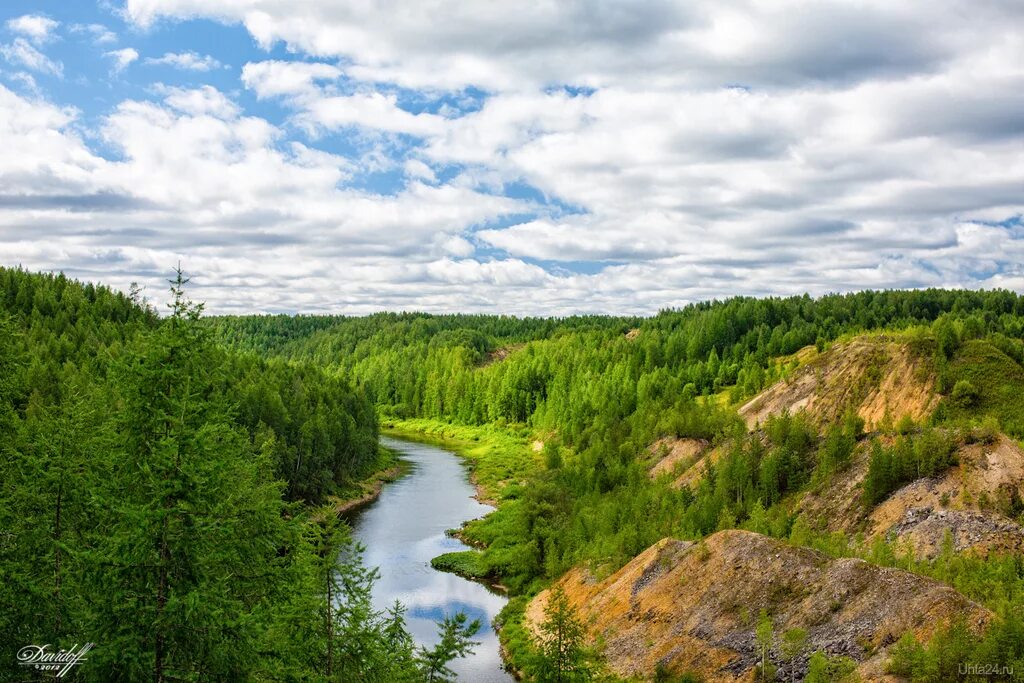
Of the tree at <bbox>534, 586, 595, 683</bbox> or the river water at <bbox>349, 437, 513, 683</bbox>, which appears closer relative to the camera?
the tree at <bbox>534, 586, 595, 683</bbox>

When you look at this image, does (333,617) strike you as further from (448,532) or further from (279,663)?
(448,532)

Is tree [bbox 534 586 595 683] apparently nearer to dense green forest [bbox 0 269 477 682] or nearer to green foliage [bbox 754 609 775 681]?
dense green forest [bbox 0 269 477 682]

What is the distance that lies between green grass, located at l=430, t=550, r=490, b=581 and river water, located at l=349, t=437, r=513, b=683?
3.15 feet

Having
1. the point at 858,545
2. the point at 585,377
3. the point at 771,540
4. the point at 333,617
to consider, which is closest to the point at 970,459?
the point at 858,545

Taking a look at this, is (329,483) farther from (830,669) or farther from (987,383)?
(987,383)

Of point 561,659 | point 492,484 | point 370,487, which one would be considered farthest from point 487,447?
point 561,659

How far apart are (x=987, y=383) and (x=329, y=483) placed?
2937 inches

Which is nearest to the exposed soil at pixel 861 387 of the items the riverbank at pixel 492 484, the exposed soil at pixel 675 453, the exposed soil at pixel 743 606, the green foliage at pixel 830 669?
the exposed soil at pixel 675 453

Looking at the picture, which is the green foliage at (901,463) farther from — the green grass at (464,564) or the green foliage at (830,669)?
the green grass at (464,564)

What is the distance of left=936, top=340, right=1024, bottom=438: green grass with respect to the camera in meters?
61.9

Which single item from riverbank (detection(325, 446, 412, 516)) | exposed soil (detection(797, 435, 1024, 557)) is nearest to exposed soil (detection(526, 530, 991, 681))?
exposed soil (detection(797, 435, 1024, 557))

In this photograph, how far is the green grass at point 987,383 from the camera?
61.9 m

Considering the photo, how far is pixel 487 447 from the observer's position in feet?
488

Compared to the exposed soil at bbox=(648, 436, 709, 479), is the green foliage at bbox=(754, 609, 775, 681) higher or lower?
lower
